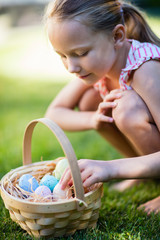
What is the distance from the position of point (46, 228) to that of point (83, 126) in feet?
2.42

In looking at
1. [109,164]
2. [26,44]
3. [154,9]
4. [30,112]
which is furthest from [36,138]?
[154,9]

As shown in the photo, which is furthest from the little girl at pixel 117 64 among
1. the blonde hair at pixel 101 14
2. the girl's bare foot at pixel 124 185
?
the girl's bare foot at pixel 124 185

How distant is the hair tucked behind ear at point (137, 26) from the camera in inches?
67.4

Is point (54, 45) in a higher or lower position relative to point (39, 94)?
higher

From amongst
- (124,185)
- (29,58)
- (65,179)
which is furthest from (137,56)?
(29,58)

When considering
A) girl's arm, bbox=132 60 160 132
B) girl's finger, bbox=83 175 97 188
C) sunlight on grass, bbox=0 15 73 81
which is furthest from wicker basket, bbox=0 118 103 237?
sunlight on grass, bbox=0 15 73 81

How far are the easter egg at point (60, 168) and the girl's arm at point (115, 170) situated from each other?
0.14m

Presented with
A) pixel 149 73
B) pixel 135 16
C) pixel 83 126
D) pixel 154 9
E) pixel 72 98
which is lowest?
pixel 154 9

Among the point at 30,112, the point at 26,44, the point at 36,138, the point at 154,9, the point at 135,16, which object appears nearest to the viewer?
the point at 135,16

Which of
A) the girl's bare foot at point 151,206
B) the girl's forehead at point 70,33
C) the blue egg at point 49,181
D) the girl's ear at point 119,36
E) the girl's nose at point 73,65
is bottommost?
the girl's bare foot at point 151,206

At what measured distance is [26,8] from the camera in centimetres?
1271

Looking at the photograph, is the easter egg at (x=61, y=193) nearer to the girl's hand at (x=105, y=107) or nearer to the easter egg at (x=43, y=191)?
the easter egg at (x=43, y=191)

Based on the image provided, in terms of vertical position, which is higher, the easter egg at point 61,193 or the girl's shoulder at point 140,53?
the girl's shoulder at point 140,53

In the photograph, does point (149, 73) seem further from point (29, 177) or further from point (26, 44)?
point (26, 44)
